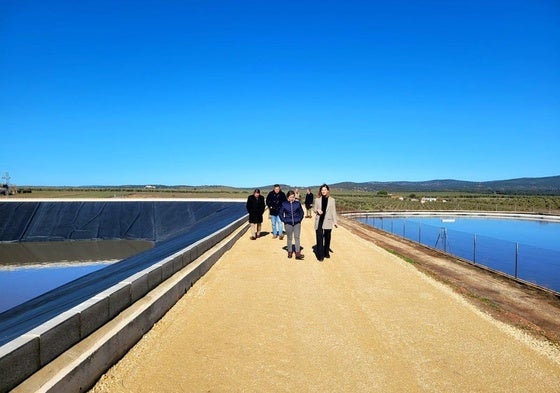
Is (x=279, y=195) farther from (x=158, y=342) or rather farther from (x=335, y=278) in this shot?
(x=158, y=342)

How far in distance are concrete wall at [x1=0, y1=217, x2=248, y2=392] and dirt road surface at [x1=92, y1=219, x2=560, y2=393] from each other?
0.59 ft

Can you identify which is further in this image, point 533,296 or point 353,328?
point 533,296

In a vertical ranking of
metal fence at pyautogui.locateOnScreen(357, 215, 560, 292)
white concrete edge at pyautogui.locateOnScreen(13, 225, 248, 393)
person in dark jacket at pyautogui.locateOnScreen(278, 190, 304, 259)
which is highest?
person in dark jacket at pyautogui.locateOnScreen(278, 190, 304, 259)

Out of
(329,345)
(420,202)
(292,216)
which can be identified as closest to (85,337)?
(329,345)

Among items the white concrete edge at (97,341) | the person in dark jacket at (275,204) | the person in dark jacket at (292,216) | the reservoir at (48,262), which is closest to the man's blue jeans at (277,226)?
the person in dark jacket at (275,204)

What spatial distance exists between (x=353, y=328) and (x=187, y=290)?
3.30 m

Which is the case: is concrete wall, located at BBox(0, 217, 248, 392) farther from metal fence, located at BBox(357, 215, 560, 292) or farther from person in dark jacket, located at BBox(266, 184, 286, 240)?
metal fence, located at BBox(357, 215, 560, 292)

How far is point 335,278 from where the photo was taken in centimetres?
874

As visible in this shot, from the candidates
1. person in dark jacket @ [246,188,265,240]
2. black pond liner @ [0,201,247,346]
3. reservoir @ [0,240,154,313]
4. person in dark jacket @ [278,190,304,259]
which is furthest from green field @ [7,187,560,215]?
person in dark jacket @ [278,190,304,259]

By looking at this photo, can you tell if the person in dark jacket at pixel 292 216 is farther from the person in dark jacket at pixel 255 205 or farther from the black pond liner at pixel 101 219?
the black pond liner at pixel 101 219

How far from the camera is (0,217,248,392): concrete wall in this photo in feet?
10.5

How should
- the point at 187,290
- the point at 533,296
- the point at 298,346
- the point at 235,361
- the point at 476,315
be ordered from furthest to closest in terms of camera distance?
1. the point at 533,296
2. the point at 187,290
3. the point at 476,315
4. the point at 298,346
5. the point at 235,361

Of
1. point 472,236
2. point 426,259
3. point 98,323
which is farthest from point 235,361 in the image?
point 472,236

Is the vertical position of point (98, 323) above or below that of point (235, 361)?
above
